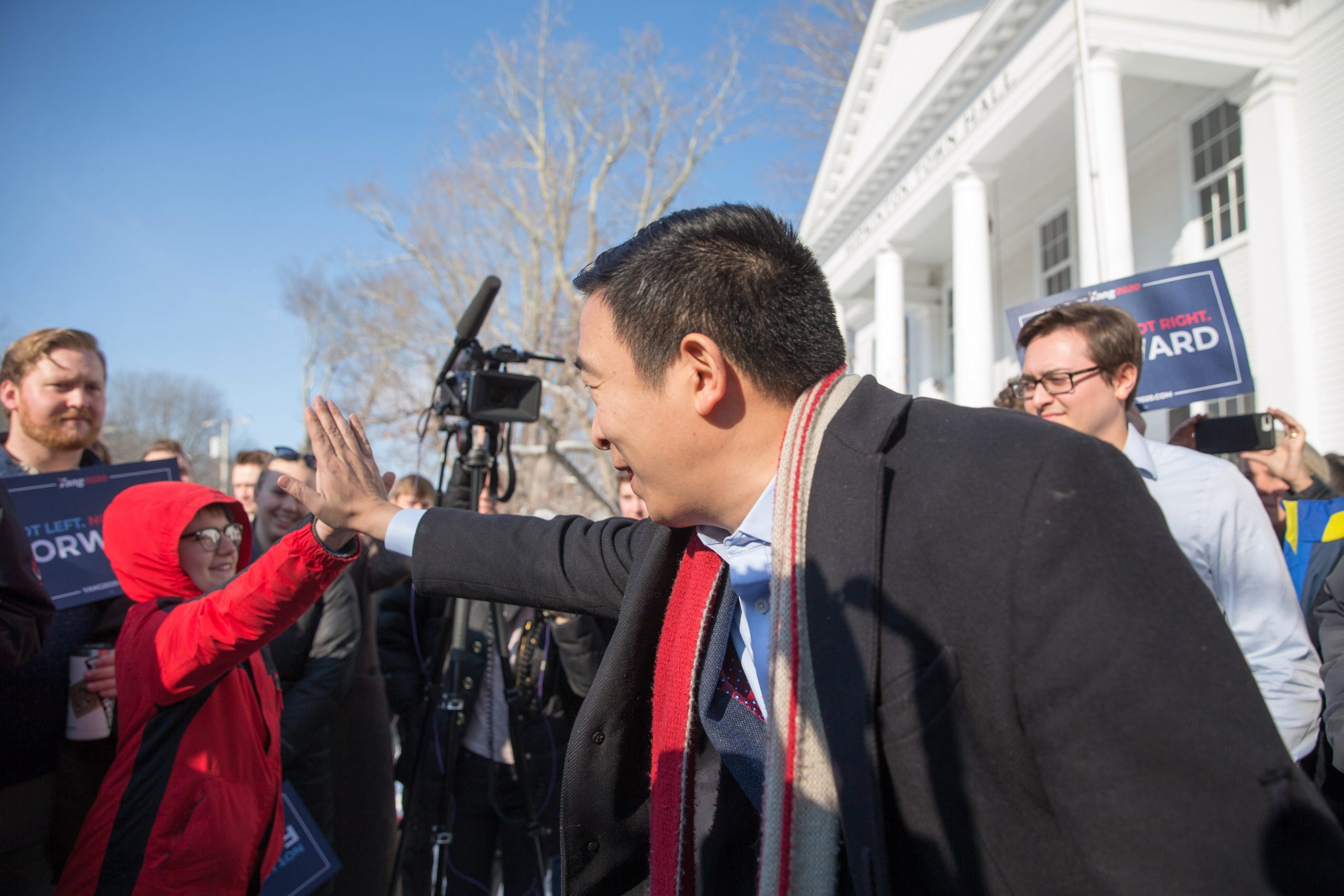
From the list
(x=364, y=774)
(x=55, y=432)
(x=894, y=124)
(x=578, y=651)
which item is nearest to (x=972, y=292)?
Answer: (x=894, y=124)

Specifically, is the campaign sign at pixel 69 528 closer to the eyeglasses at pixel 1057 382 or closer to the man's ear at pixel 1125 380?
the eyeglasses at pixel 1057 382

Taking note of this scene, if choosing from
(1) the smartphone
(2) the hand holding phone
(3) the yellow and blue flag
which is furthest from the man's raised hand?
(2) the hand holding phone

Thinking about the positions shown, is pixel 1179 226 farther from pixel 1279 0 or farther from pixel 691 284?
pixel 691 284

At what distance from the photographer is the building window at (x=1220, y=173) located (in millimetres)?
9938

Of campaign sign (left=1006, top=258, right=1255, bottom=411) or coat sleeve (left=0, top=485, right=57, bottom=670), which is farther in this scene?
campaign sign (left=1006, top=258, right=1255, bottom=411)

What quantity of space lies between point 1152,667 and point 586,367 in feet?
3.56

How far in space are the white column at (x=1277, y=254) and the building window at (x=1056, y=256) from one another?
380 centimetres

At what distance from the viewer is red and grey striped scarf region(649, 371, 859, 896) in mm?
1144

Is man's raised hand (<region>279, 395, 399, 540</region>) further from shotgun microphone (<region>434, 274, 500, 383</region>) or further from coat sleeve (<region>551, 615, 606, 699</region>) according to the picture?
coat sleeve (<region>551, 615, 606, 699</region>)

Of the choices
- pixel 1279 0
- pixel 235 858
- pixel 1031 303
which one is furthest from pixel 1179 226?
pixel 235 858

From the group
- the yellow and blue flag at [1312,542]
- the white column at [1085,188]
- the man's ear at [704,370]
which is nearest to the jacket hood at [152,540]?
the man's ear at [704,370]

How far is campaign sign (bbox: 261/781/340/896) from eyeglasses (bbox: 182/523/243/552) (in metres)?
0.86

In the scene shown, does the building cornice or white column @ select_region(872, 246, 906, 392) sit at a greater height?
the building cornice

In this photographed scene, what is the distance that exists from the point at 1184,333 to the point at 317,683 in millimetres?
4565
